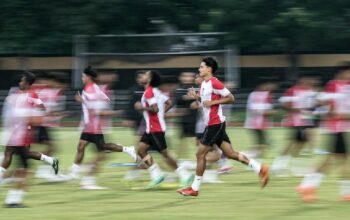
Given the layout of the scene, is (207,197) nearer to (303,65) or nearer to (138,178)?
(138,178)

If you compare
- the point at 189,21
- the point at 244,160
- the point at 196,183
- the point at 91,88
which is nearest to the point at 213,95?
the point at 244,160

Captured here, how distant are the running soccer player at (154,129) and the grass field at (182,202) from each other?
0.29 metres

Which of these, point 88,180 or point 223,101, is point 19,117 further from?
point 223,101

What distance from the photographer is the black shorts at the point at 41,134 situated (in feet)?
46.5

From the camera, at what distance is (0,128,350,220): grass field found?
1055 centimetres

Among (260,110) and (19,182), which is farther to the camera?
(260,110)

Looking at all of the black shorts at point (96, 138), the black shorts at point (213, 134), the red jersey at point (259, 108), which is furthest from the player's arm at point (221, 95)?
the red jersey at point (259, 108)

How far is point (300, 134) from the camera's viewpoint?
1467 centimetres

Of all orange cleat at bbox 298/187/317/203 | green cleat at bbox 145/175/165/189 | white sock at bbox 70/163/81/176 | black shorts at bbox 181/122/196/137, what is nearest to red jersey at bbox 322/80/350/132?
orange cleat at bbox 298/187/317/203

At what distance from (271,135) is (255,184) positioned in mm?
10565

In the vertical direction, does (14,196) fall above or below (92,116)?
below

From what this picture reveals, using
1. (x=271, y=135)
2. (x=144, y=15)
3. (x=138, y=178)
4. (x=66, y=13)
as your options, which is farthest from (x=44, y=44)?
(x=138, y=178)

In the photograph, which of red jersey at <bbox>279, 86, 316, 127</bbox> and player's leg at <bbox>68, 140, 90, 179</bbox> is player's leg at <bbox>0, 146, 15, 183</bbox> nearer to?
player's leg at <bbox>68, 140, 90, 179</bbox>

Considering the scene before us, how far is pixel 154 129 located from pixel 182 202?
1552mm
